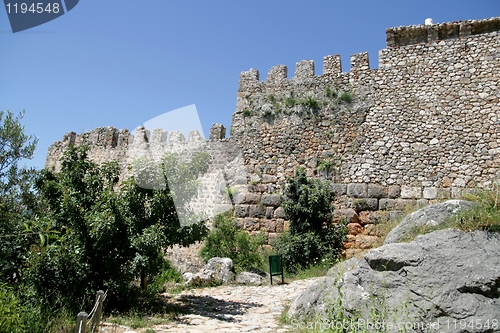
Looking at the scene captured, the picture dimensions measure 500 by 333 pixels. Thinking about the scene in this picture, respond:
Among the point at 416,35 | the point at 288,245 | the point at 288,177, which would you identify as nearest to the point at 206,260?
the point at 288,245

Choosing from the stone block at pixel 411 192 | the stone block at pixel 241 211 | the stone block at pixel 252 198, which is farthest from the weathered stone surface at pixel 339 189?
the stone block at pixel 241 211

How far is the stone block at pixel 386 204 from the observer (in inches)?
448

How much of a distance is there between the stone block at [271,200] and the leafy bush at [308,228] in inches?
24.5

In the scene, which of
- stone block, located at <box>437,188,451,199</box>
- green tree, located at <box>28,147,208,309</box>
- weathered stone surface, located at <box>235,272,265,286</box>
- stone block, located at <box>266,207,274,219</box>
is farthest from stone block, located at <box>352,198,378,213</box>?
green tree, located at <box>28,147,208,309</box>

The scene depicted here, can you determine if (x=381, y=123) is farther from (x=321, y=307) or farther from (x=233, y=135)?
(x=321, y=307)

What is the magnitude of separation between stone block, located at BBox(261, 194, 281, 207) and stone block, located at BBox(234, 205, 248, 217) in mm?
643

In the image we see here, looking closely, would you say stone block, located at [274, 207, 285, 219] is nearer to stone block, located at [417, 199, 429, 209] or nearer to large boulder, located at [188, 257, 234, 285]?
large boulder, located at [188, 257, 234, 285]

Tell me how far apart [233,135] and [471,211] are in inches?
368

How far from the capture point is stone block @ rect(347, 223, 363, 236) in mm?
11430

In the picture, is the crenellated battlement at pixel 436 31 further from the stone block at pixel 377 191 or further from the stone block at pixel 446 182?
the stone block at pixel 377 191

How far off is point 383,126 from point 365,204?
246 cm

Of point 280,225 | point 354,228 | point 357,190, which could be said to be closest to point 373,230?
point 354,228

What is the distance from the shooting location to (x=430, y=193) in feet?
36.4

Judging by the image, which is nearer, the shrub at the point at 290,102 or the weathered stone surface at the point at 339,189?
the weathered stone surface at the point at 339,189
